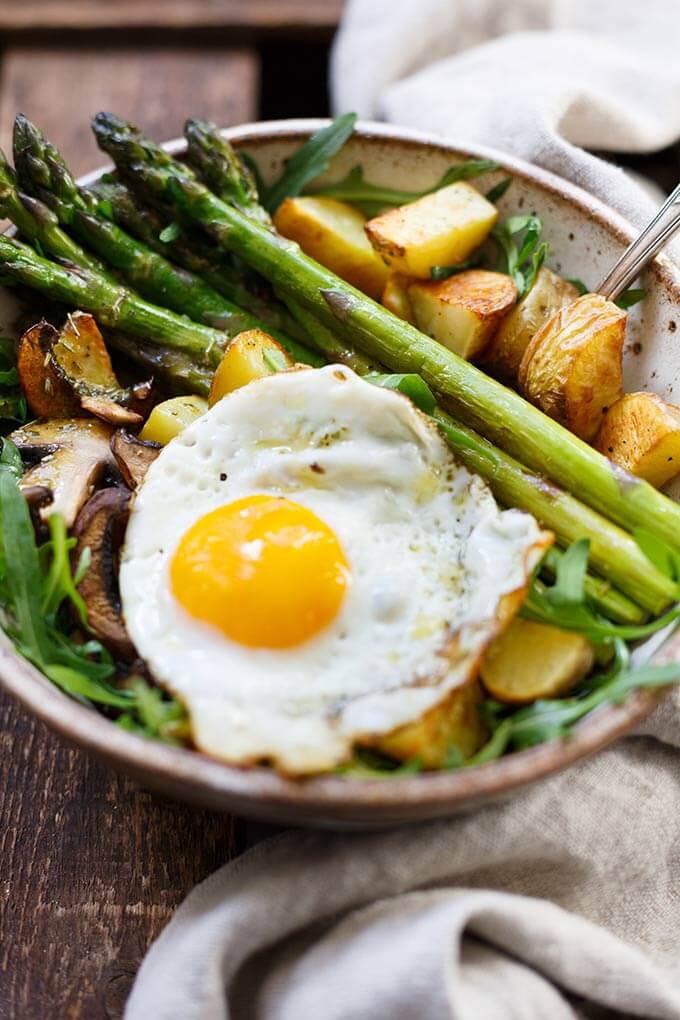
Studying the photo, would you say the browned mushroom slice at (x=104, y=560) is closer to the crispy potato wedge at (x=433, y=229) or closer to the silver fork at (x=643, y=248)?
the crispy potato wedge at (x=433, y=229)

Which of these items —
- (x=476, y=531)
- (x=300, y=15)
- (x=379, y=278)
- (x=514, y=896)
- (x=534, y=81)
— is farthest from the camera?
(x=300, y=15)

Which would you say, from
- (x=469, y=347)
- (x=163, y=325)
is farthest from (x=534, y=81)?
(x=163, y=325)

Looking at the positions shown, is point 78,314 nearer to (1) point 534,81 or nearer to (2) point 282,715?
(2) point 282,715

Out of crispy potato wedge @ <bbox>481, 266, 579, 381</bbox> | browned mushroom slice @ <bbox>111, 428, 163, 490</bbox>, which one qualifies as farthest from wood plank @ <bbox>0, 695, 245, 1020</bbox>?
crispy potato wedge @ <bbox>481, 266, 579, 381</bbox>

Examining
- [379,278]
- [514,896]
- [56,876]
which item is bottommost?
[56,876]

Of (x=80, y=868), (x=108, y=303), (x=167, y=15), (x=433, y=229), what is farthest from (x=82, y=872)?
(x=167, y=15)
